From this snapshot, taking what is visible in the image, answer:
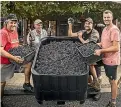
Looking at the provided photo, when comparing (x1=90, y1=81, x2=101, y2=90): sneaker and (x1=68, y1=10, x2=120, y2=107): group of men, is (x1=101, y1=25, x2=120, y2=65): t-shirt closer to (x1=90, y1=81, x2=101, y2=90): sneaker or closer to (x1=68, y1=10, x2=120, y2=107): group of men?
(x1=68, y1=10, x2=120, y2=107): group of men

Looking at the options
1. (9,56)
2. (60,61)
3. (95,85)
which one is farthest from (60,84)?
(95,85)

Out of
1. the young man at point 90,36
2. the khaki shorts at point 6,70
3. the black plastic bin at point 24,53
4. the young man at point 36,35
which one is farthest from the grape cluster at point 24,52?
the young man at point 90,36

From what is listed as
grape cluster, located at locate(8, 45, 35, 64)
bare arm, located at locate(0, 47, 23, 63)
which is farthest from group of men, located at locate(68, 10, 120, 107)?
bare arm, located at locate(0, 47, 23, 63)

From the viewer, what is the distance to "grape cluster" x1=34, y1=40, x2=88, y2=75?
11.4ft

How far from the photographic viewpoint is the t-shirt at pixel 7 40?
4.28 metres

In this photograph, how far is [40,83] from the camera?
3.38 metres

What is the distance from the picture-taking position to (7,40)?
4.38m

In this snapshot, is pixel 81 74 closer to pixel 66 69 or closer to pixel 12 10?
pixel 66 69

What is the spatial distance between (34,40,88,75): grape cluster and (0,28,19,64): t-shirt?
0.47 meters

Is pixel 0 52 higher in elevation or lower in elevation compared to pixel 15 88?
higher

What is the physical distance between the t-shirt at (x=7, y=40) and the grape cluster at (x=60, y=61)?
0.47 meters

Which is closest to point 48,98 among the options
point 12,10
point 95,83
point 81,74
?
point 81,74

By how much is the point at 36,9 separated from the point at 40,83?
6393mm

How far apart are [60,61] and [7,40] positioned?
1064 millimetres
